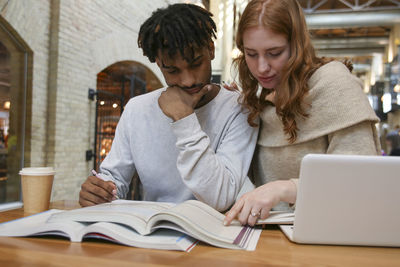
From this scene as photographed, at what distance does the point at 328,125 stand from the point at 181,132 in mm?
514

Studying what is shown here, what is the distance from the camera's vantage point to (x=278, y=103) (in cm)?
133

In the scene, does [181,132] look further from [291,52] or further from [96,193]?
[291,52]

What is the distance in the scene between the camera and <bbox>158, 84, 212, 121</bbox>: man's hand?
124cm

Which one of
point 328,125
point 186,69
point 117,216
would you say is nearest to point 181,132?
point 186,69

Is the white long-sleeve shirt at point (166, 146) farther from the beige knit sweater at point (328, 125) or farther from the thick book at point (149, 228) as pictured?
the thick book at point (149, 228)

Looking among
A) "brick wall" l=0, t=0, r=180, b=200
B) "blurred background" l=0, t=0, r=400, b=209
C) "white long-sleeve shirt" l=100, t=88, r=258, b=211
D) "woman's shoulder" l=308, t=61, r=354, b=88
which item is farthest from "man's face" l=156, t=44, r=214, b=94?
"brick wall" l=0, t=0, r=180, b=200

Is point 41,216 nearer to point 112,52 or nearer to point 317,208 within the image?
point 317,208

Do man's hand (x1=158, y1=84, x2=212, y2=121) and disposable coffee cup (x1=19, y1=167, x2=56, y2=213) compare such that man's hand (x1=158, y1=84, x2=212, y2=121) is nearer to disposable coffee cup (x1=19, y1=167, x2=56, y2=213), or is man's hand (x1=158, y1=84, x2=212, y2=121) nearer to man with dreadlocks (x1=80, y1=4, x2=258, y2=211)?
man with dreadlocks (x1=80, y1=4, x2=258, y2=211)

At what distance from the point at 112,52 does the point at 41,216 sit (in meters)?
4.70

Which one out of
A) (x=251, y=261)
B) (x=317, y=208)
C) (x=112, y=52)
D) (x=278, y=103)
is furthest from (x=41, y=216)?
(x=112, y=52)

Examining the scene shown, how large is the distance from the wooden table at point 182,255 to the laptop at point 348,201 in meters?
0.03

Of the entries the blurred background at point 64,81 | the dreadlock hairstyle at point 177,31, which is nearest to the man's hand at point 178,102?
the dreadlock hairstyle at point 177,31

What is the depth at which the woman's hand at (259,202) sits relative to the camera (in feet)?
3.11

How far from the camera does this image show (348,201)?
77 cm
